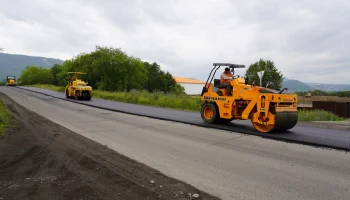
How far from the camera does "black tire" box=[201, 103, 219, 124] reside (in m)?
11.0

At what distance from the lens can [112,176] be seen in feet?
16.4

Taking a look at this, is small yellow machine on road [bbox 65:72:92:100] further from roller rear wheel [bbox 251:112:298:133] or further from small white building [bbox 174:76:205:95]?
small white building [bbox 174:76:205:95]

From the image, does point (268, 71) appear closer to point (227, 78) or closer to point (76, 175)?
point (227, 78)

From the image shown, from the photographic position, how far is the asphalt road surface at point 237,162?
4492 millimetres

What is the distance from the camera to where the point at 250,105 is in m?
9.72

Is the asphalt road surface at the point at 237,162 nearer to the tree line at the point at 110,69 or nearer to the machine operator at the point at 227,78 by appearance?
the machine operator at the point at 227,78

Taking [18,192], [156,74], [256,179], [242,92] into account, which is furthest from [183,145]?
[156,74]

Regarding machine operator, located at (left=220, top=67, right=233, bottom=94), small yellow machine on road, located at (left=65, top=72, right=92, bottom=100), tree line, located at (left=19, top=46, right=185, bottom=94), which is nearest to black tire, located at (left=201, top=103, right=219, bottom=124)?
machine operator, located at (left=220, top=67, right=233, bottom=94)

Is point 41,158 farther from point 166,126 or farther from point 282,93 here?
point 282,93

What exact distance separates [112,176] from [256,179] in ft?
7.85

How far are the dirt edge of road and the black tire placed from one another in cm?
489

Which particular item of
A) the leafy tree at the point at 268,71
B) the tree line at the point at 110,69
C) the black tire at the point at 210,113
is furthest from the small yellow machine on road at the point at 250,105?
the leafy tree at the point at 268,71

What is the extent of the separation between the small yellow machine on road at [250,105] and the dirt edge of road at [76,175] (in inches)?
193

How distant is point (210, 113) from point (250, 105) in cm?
210
